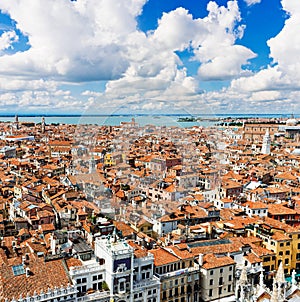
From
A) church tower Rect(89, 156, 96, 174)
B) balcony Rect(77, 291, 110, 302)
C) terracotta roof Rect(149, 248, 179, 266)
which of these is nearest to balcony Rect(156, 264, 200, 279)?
terracotta roof Rect(149, 248, 179, 266)

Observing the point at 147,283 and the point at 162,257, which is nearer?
the point at 147,283

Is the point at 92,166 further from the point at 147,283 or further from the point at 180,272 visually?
Result: the point at 147,283

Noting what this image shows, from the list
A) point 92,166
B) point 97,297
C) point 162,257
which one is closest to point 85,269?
point 97,297

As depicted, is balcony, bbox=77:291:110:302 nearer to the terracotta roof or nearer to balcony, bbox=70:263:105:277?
balcony, bbox=70:263:105:277

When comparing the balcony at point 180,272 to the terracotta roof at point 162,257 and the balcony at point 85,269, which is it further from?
the balcony at point 85,269

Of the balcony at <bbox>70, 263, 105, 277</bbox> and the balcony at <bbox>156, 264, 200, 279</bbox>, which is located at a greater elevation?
the balcony at <bbox>70, 263, 105, 277</bbox>

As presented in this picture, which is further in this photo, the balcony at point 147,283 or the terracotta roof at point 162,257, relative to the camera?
the terracotta roof at point 162,257

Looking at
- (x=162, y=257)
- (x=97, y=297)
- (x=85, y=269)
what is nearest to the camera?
(x=97, y=297)

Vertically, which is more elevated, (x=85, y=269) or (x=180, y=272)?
(x=85, y=269)

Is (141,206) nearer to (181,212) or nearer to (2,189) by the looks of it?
(181,212)

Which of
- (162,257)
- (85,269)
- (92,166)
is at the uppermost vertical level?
(92,166)

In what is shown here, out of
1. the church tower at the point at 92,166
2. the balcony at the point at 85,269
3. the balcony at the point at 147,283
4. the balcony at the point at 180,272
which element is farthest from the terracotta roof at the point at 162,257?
the church tower at the point at 92,166
